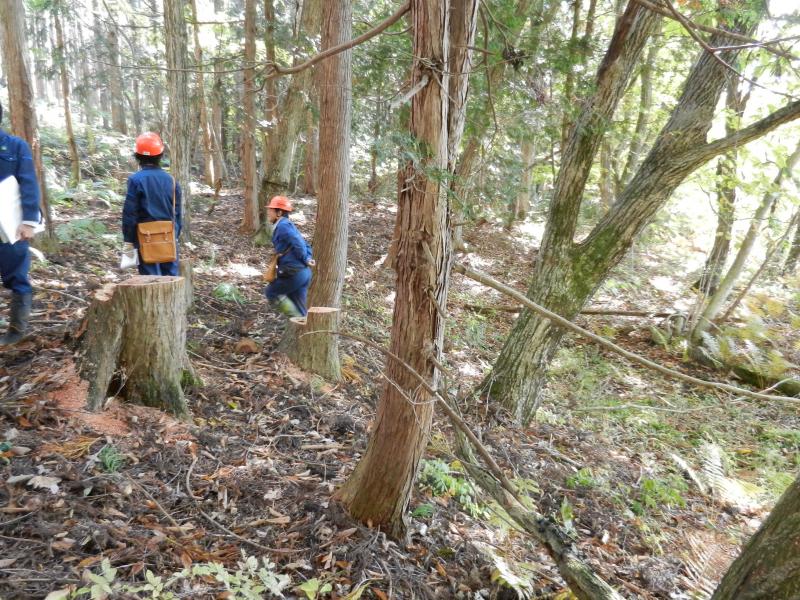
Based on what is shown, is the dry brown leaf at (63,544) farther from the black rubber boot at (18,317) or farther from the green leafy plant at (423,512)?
the black rubber boot at (18,317)

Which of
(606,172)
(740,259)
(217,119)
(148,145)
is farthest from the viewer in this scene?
(217,119)

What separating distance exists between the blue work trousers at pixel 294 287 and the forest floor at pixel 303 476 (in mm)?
549

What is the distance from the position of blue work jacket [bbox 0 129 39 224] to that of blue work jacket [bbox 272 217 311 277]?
7.70 ft

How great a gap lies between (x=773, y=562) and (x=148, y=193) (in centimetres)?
533

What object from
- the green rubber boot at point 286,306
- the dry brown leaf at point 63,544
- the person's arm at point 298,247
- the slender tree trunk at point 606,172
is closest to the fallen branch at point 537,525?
the dry brown leaf at point 63,544

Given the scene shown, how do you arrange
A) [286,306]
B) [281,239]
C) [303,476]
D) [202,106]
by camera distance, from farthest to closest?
[202,106], [286,306], [281,239], [303,476]

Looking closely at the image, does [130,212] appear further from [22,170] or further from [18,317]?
[18,317]

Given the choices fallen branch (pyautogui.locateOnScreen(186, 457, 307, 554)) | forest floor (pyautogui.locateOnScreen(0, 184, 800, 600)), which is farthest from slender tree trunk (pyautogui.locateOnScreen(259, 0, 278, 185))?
fallen branch (pyautogui.locateOnScreen(186, 457, 307, 554))

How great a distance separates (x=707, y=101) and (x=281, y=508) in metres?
5.40

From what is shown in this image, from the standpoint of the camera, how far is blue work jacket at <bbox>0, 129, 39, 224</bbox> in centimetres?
393

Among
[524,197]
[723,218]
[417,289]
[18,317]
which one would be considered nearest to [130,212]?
[18,317]

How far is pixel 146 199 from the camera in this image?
470cm

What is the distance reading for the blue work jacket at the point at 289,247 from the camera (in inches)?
227

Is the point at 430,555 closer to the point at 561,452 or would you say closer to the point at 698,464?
the point at 561,452
